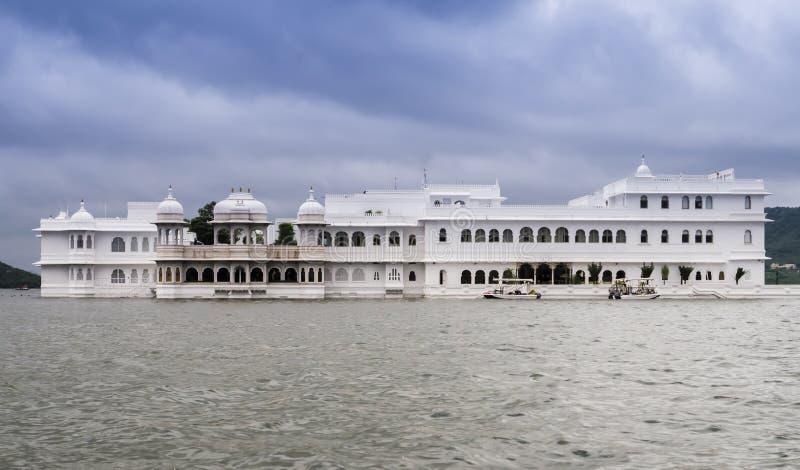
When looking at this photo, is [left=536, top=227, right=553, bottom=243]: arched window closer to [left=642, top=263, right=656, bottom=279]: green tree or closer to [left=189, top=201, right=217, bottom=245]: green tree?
Answer: [left=642, top=263, right=656, bottom=279]: green tree

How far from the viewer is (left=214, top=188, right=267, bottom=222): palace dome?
56.7 meters

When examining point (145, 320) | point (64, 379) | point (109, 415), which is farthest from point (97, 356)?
point (145, 320)

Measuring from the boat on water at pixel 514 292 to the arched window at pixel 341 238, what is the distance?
38.8 feet

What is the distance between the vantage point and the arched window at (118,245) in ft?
196

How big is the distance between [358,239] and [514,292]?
1276 centimetres

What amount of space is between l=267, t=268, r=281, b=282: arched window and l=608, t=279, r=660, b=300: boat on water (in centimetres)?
2392

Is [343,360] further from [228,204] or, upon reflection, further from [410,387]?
[228,204]

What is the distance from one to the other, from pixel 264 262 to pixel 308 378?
131ft

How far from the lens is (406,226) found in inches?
2309

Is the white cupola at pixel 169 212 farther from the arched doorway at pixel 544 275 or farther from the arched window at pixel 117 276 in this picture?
the arched doorway at pixel 544 275

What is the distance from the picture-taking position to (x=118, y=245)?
59938 millimetres

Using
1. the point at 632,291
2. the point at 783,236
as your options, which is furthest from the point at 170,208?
the point at 783,236

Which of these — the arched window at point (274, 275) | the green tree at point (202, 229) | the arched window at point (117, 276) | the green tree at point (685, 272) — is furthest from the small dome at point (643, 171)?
the arched window at point (117, 276)

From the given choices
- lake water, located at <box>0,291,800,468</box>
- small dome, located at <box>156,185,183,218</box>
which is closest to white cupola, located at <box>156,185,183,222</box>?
small dome, located at <box>156,185,183,218</box>
